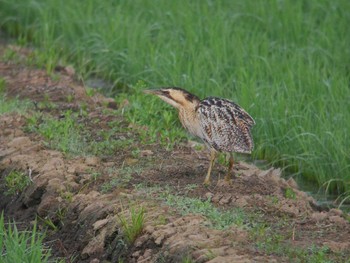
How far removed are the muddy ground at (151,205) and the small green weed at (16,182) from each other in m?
0.04

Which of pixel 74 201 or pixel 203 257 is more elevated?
pixel 203 257

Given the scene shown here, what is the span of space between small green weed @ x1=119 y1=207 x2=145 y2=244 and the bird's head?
46.1 inches

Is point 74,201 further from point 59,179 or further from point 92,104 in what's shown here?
point 92,104

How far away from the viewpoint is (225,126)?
756cm

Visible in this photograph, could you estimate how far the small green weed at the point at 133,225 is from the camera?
6.91 meters

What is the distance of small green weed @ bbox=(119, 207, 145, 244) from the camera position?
22.7 feet

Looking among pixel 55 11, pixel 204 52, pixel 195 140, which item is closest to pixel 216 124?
pixel 195 140

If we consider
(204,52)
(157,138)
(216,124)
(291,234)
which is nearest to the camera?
(291,234)

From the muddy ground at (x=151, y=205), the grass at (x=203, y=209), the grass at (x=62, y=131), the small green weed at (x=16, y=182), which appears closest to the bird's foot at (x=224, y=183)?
the muddy ground at (x=151, y=205)

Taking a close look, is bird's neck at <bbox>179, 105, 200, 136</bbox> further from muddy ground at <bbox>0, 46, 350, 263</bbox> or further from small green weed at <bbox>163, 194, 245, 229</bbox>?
small green weed at <bbox>163, 194, 245, 229</bbox>

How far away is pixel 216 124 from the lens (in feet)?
24.9

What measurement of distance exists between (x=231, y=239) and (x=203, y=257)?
0.35 m

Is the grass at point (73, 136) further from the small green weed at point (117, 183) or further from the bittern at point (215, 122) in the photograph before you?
the bittern at point (215, 122)

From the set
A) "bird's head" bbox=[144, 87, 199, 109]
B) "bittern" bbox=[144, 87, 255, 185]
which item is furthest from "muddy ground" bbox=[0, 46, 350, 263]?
"bird's head" bbox=[144, 87, 199, 109]
